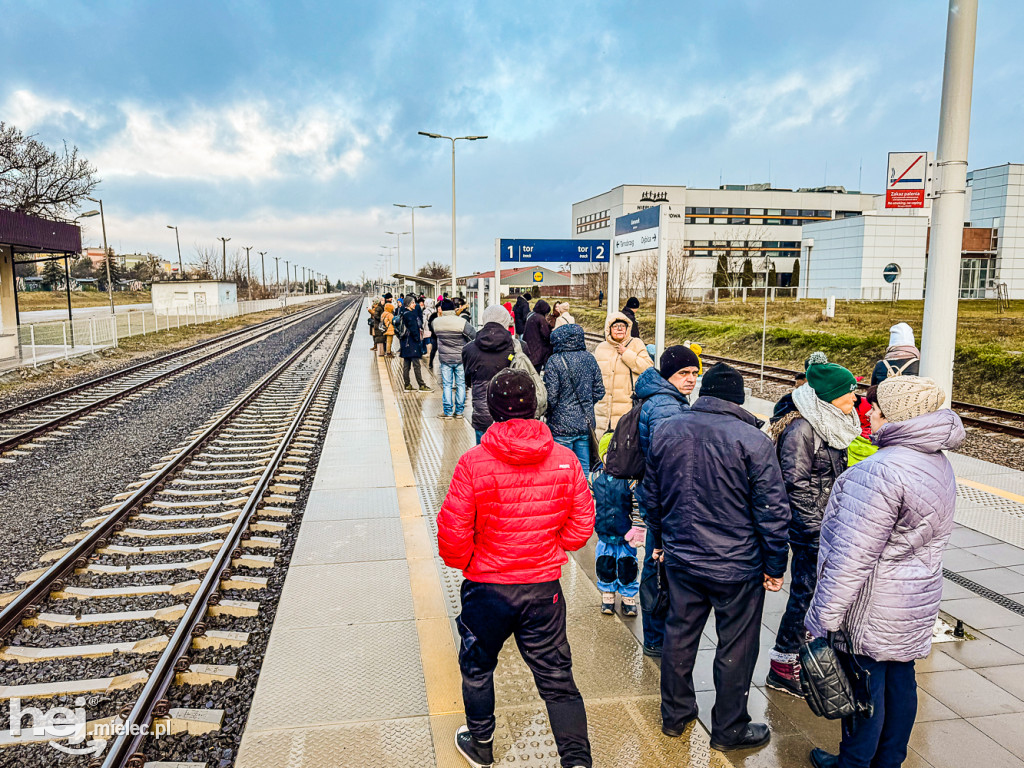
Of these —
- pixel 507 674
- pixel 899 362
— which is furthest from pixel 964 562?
pixel 507 674

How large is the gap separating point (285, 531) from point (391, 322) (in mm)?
15019

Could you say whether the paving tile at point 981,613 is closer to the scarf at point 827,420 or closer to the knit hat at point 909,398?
the scarf at point 827,420

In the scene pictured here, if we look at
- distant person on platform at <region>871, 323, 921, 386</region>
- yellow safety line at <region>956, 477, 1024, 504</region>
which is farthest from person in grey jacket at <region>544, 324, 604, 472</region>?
yellow safety line at <region>956, 477, 1024, 504</region>

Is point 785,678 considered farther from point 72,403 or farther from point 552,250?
point 72,403

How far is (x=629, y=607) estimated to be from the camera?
15.4 feet

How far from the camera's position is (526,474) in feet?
9.70

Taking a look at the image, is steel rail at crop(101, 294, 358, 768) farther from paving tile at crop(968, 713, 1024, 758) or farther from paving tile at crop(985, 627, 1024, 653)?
paving tile at crop(985, 627, 1024, 653)

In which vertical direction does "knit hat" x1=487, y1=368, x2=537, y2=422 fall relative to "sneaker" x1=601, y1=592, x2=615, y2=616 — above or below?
above

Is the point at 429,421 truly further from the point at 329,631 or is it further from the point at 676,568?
the point at 676,568

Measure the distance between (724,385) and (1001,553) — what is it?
14.0 feet

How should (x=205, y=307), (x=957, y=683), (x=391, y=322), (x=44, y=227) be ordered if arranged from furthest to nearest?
(x=205, y=307) < (x=44, y=227) < (x=391, y=322) < (x=957, y=683)

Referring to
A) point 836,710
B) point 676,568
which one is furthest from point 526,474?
point 836,710

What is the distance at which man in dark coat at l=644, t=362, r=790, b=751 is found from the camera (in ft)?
10.3

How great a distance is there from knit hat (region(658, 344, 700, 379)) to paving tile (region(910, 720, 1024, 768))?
82.6 inches
